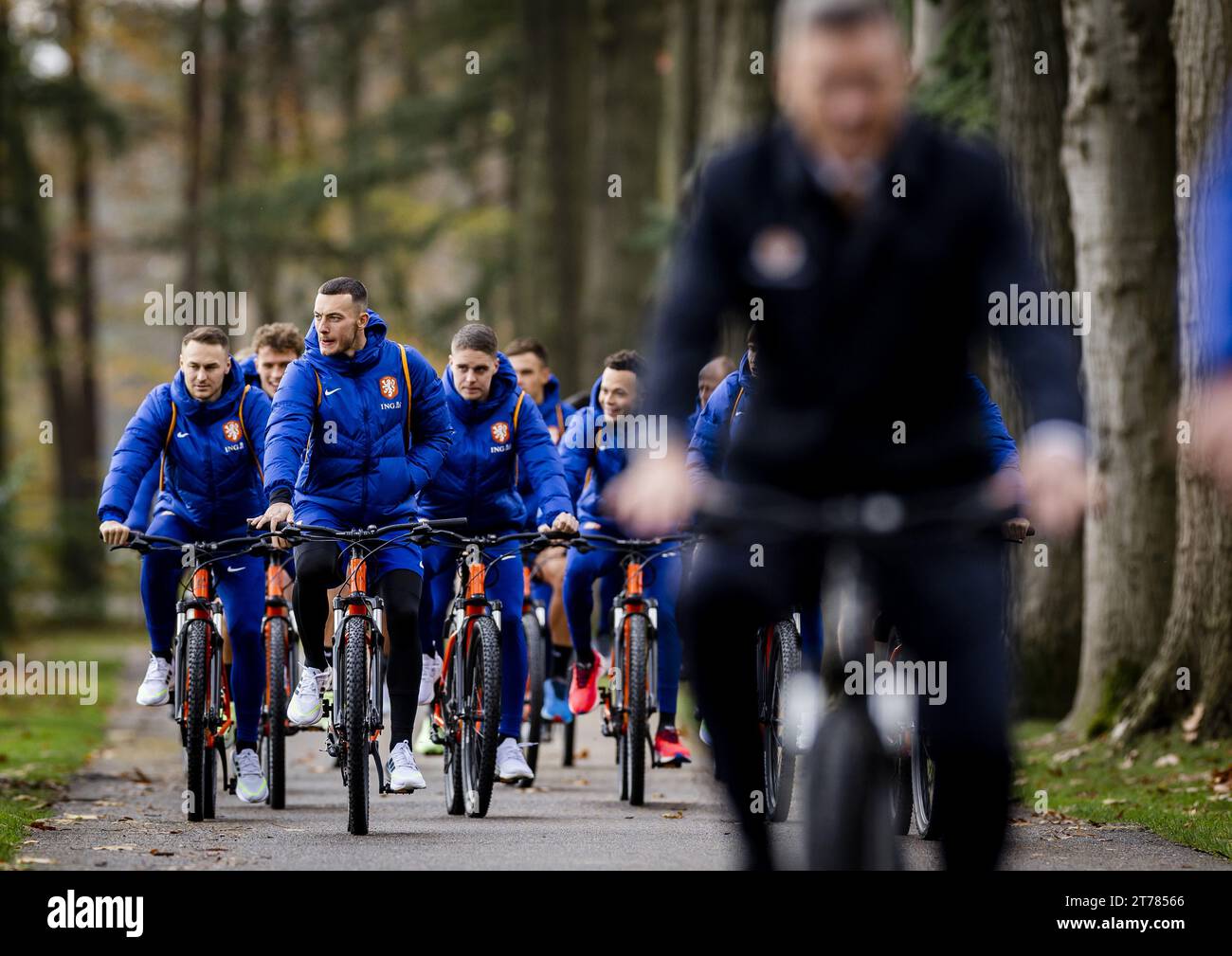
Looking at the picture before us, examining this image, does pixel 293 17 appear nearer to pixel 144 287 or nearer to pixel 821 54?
pixel 144 287

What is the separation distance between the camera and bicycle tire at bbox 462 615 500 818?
10.0 m

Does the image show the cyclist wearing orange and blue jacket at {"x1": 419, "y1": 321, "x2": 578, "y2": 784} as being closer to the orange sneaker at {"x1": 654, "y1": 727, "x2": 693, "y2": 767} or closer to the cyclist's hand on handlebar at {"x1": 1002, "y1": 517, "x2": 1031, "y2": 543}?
the orange sneaker at {"x1": 654, "y1": 727, "x2": 693, "y2": 767}

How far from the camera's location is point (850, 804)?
4930 millimetres

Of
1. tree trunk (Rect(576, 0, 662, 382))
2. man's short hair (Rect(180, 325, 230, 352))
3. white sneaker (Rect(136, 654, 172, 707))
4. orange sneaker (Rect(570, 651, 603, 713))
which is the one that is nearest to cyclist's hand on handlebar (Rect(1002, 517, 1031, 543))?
man's short hair (Rect(180, 325, 230, 352))

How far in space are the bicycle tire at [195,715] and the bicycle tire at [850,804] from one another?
5.49m

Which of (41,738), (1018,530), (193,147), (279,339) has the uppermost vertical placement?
(193,147)

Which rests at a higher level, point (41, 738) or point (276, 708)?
point (276, 708)

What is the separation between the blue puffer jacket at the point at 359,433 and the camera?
996cm

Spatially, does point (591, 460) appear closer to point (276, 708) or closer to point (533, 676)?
point (533, 676)

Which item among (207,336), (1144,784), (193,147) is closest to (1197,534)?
(1144,784)

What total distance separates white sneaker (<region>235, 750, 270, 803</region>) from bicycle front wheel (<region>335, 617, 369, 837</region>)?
1.55 metres

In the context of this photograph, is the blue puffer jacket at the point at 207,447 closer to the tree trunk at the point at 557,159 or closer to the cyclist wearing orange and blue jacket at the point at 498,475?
the cyclist wearing orange and blue jacket at the point at 498,475

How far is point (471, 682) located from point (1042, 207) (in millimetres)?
7198
